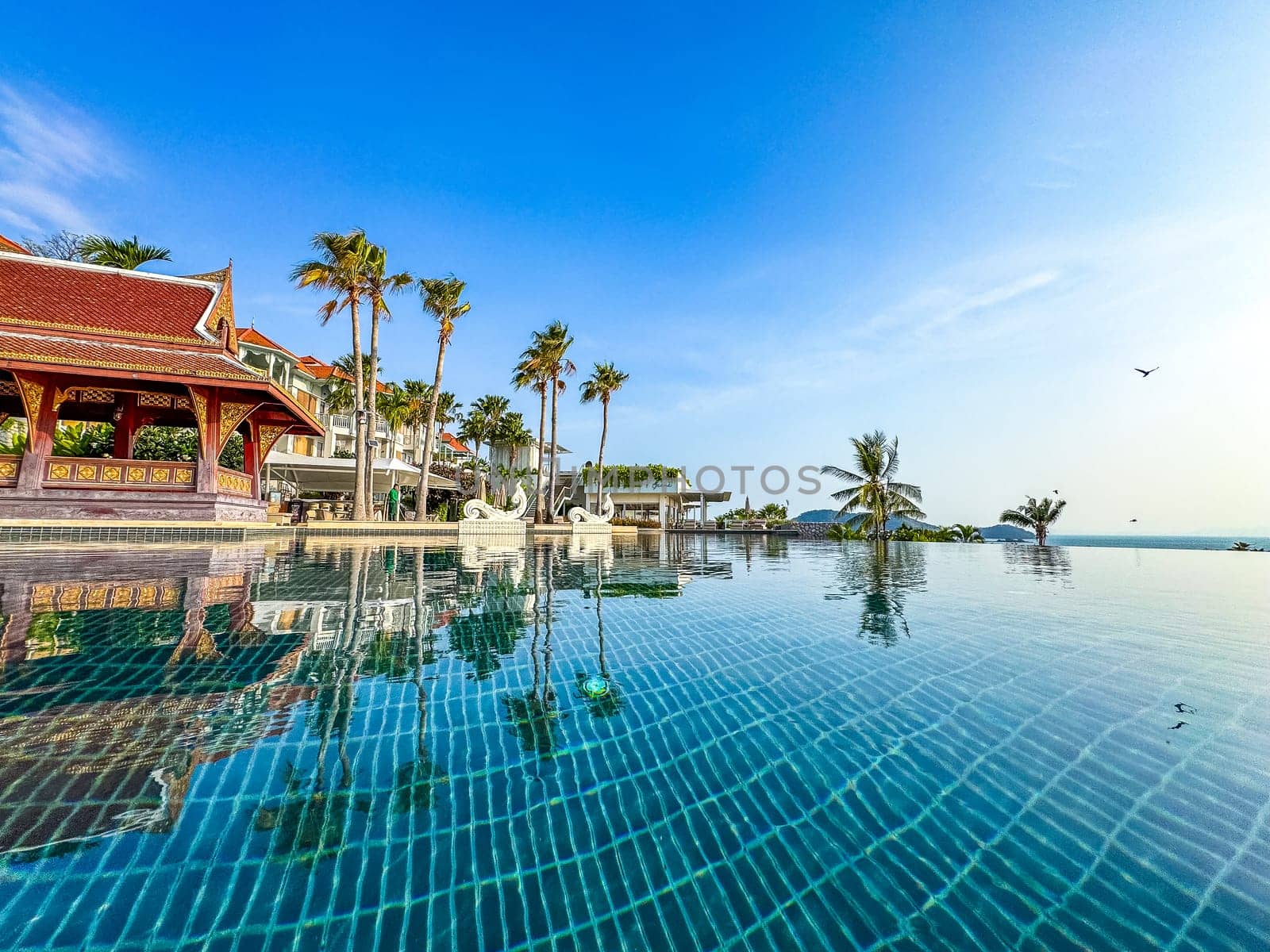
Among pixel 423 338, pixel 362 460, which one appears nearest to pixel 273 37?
pixel 423 338

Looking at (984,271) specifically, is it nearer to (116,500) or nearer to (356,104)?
(356,104)

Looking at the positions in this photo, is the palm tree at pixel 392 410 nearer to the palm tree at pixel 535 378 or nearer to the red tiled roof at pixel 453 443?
the palm tree at pixel 535 378

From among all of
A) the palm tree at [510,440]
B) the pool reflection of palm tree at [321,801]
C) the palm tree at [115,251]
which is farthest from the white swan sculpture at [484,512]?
the palm tree at [510,440]

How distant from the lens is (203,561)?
9.56m

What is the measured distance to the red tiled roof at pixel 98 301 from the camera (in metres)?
15.0

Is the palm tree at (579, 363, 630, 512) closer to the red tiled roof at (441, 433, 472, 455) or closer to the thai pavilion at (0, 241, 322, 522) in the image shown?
the red tiled roof at (441, 433, 472, 455)

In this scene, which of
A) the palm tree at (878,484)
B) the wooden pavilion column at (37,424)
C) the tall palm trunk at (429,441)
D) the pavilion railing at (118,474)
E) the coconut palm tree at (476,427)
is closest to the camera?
the wooden pavilion column at (37,424)

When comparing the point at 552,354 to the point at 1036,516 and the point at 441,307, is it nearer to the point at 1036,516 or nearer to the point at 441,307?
the point at 441,307

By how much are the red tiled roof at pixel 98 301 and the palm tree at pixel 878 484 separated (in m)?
31.3

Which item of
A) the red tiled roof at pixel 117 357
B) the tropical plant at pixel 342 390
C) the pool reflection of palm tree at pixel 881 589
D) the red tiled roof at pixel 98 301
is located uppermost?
the tropical plant at pixel 342 390

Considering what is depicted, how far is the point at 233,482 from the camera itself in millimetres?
15852

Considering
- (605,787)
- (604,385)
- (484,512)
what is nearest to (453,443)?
(604,385)

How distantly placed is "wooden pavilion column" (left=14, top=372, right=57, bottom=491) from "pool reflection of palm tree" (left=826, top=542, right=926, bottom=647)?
19101mm

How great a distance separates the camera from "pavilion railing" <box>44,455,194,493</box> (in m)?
13.4
